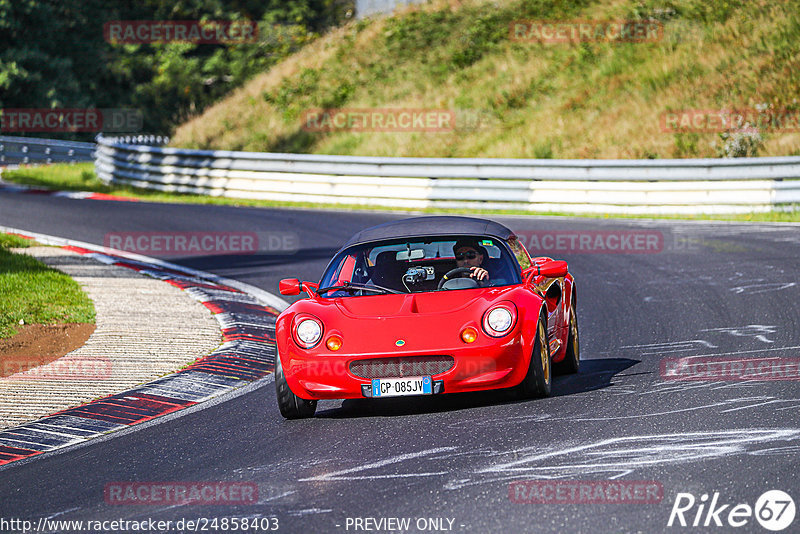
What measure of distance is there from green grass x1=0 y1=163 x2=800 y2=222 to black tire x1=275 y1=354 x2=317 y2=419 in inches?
523

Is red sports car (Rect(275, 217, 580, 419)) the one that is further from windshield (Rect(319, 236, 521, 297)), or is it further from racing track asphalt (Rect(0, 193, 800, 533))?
racing track asphalt (Rect(0, 193, 800, 533))

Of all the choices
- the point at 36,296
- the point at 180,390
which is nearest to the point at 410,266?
the point at 180,390

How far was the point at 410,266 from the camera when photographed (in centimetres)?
866

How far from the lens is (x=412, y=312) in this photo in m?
7.56

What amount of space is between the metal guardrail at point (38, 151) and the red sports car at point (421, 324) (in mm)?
34902

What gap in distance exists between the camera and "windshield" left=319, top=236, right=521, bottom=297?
8.28 metres

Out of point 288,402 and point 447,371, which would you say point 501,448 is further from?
point 288,402

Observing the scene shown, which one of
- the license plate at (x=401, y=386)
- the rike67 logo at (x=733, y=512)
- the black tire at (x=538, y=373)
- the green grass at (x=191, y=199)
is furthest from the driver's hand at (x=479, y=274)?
the green grass at (x=191, y=199)

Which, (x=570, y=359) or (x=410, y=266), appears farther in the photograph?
(x=570, y=359)

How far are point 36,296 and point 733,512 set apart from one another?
9361mm

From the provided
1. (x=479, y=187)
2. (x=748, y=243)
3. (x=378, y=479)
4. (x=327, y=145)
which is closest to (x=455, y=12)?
(x=327, y=145)

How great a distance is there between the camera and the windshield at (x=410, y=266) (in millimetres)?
8281

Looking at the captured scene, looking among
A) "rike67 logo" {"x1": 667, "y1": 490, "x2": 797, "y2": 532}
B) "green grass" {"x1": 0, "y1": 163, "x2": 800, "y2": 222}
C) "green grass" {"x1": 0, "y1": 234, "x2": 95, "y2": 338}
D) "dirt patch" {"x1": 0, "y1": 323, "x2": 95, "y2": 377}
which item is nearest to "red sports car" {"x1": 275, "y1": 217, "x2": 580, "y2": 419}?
"rike67 logo" {"x1": 667, "y1": 490, "x2": 797, "y2": 532}

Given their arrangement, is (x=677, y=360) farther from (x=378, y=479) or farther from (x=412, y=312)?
(x=378, y=479)
